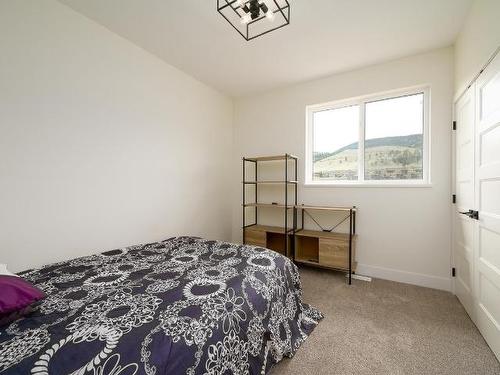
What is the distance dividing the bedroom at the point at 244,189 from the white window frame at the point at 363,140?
1.0 inches

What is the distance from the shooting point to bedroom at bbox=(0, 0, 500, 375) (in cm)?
114

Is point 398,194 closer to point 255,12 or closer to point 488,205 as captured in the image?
point 488,205

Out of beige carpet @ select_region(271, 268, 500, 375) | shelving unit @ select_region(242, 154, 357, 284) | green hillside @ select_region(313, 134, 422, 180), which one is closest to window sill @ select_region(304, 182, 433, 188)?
green hillside @ select_region(313, 134, 422, 180)

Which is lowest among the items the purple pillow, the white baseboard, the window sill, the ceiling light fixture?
the white baseboard

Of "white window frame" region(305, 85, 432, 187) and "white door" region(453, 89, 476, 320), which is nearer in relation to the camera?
"white door" region(453, 89, 476, 320)

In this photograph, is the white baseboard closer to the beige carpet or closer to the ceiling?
the beige carpet

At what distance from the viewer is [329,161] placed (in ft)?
10.7

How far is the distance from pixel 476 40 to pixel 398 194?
1532 millimetres

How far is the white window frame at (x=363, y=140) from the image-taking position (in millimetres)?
2635

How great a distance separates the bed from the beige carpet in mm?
170

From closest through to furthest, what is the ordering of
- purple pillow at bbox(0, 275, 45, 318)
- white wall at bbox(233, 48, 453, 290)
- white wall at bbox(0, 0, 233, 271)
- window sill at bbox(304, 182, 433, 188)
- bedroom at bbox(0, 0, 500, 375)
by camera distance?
purple pillow at bbox(0, 275, 45, 318)
bedroom at bbox(0, 0, 500, 375)
white wall at bbox(0, 0, 233, 271)
white wall at bbox(233, 48, 453, 290)
window sill at bbox(304, 182, 433, 188)

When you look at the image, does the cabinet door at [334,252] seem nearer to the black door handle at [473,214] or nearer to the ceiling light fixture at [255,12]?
the black door handle at [473,214]

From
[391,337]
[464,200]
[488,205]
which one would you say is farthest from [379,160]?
[391,337]

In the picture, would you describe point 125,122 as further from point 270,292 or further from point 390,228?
point 390,228
